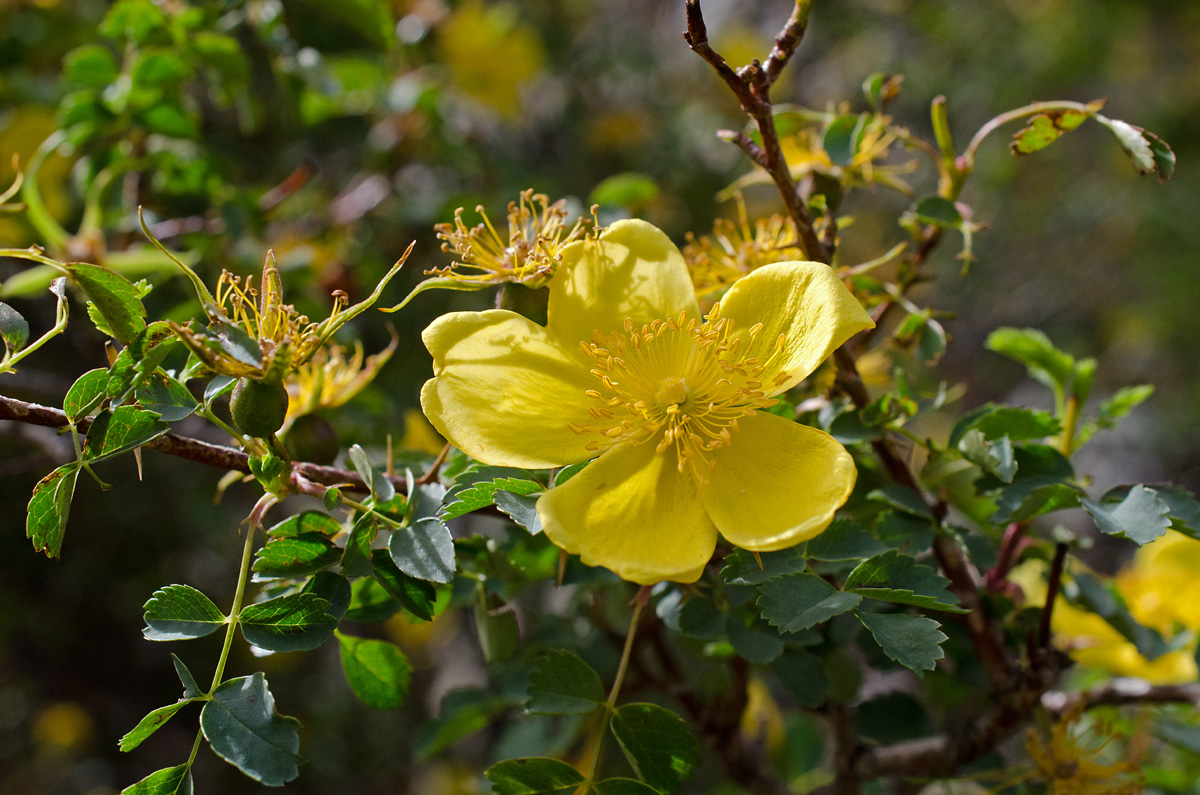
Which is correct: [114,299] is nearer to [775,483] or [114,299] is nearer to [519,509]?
[519,509]

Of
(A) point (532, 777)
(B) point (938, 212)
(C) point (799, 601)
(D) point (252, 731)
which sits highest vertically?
(B) point (938, 212)

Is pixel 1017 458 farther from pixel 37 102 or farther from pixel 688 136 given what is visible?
pixel 688 136

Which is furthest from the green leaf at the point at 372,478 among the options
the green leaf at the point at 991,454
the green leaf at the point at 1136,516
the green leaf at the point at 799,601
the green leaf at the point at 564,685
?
the green leaf at the point at 1136,516

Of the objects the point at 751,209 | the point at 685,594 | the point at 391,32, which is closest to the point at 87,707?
the point at 391,32

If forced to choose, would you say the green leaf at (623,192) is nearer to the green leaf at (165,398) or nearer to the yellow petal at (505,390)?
the yellow petal at (505,390)

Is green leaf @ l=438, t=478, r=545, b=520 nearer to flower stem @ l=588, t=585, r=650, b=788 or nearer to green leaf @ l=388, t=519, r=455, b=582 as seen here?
green leaf @ l=388, t=519, r=455, b=582

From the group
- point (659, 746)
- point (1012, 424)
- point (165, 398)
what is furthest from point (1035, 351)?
point (165, 398)

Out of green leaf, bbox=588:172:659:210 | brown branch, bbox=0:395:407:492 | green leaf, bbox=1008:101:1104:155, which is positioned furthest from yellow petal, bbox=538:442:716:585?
green leaf, bbox=588:172:659:210
